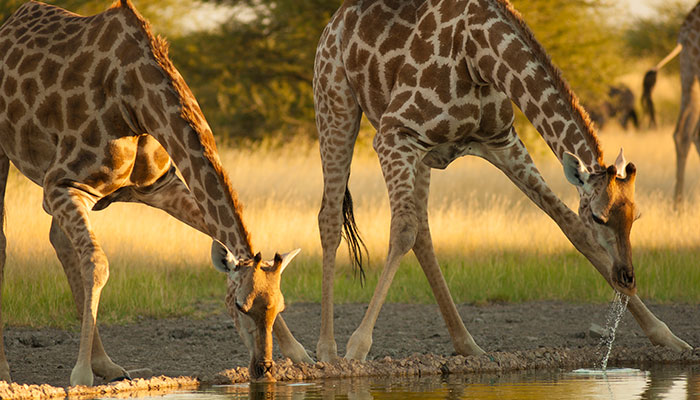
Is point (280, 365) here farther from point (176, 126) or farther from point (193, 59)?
point (193, 59)

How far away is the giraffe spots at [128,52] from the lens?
5574 mm

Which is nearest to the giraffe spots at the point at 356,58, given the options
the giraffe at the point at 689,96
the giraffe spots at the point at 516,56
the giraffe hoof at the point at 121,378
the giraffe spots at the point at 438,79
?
the giraffe spots at the point at 438,79

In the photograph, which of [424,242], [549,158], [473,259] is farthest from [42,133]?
[549,158]

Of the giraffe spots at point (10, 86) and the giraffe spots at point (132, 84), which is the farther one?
the giraffe spots at point (10, 86)

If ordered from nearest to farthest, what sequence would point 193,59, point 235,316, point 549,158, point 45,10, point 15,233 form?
1. point 235,316
2. point 45,10
3. point 15,233
4. point 549,158
5. point 193,59


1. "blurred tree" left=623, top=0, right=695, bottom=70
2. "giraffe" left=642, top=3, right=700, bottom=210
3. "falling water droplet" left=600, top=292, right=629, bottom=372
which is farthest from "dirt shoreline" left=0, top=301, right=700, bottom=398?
"blurred tree" left=623, top=0, right=695, bottom=70

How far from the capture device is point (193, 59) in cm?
2088

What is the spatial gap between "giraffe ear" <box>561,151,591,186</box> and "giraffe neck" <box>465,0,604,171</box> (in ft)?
0.39

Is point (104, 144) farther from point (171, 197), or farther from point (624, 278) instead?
point (624, 278)

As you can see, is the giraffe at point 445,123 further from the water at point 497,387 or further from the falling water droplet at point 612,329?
the water at point 497,387

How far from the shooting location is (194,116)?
5.34m

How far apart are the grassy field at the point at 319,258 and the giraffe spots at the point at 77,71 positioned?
2433mm

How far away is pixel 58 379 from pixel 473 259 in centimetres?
473

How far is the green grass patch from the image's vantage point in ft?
26.0
